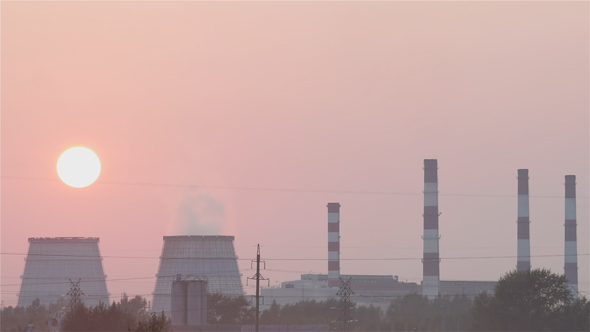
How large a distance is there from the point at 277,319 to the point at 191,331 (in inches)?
806

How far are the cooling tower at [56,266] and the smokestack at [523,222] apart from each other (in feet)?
111

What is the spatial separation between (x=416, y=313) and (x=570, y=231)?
13510 mm

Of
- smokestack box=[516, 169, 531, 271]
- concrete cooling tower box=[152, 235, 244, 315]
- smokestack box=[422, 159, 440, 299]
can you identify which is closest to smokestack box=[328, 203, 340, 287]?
smokestack box=[422, 159, 440, 299]

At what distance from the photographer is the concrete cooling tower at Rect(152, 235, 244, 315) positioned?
187ft

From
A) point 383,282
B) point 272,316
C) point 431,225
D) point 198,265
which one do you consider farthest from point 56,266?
point 383,282

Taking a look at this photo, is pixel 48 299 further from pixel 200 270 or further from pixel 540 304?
pixel 540 304

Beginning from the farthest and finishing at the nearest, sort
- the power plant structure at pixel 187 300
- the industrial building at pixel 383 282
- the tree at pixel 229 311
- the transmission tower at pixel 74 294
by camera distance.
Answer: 1. the industrial building at pixel 383 282
2. the tree at pixel 229 311
3. the power plant structure at pixel 187 300
4. the transmission tower at pixel 74 294

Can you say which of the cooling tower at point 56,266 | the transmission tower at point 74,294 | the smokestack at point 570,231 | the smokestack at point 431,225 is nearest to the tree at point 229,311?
the cooling tower at point 56,266

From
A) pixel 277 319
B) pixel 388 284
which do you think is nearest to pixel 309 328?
pixel 277 319

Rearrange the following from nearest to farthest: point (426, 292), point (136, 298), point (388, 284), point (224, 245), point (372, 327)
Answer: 1. point (224, 245)
2. point (372, 327)
3. point (136, 298)
4. point (426, 292)
5. point (388, 284)

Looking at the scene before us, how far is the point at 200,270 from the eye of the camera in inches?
2235

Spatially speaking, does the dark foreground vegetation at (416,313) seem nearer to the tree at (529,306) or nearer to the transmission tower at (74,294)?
the tree at (529,306)

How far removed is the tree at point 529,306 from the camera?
5431cm

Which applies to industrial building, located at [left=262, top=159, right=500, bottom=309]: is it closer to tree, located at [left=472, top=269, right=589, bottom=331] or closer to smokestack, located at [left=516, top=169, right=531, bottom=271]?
smokestack, located at [left=516, top=169, right=531, bottom=271]
